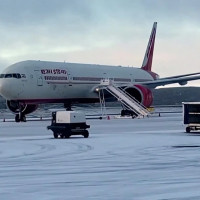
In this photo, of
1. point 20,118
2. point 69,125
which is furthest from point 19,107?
point 69,125

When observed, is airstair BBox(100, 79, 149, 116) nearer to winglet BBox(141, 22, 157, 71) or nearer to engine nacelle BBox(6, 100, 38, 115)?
engine nacelle BBox(6, 100, 38, 115)

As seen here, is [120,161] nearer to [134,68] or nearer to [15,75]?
[15,75]

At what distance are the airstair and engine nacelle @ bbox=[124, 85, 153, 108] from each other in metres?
0.57

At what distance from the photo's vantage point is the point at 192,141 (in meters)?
24.8

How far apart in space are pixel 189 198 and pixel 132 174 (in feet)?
12.0

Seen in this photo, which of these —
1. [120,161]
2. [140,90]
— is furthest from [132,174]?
[140,90]

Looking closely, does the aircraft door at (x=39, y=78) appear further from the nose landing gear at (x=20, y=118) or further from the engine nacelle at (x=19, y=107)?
the nose landing gear at (x=20, y=118)

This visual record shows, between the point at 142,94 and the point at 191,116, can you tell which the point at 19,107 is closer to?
the point at 142,94

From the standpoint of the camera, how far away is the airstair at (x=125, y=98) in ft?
180

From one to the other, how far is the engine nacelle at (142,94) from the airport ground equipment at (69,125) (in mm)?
29786

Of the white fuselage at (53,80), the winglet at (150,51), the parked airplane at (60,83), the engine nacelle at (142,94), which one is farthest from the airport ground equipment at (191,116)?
the winglet at (150,51)

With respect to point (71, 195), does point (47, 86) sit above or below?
above

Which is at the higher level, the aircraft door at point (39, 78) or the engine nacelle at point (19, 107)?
the aircraft door at point (39, 78)

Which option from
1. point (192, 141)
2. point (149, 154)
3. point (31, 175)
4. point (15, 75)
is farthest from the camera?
point (15, 75)
